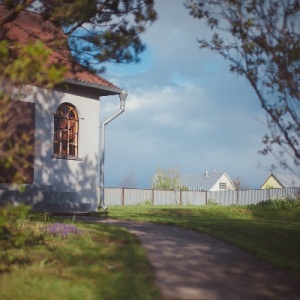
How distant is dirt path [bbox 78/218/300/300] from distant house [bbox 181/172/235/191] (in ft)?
158

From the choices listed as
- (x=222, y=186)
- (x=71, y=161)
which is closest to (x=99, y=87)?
(x=71, y=161)

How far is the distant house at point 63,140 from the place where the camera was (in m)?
14.1

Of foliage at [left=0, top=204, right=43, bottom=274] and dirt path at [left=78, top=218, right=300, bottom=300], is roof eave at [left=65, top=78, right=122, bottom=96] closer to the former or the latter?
foliage at [left=0, top=204, right=43, bottom=274]

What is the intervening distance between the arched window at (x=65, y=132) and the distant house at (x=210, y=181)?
133ft

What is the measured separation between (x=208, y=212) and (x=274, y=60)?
1234 centimetres

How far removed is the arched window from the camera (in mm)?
15319

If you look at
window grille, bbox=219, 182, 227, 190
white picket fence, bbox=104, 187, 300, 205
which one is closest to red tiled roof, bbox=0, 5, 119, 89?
white picket fence, bbox=104, 187, 300, 205

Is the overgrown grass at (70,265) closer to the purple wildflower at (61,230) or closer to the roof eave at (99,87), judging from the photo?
the purple wildflower at (61,230)

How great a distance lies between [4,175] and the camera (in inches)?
519

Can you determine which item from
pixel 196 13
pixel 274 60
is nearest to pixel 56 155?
pixel 196 13

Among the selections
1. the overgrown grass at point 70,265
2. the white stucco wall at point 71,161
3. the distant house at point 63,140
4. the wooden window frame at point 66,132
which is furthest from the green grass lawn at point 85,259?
the wooden window frame at point 66,132

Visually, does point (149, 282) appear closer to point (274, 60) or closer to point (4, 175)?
point (274, 60)

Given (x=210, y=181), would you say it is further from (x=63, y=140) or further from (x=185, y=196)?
(x=63, y=140)

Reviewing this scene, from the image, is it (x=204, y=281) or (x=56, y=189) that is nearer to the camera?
(x=204, y=281)
